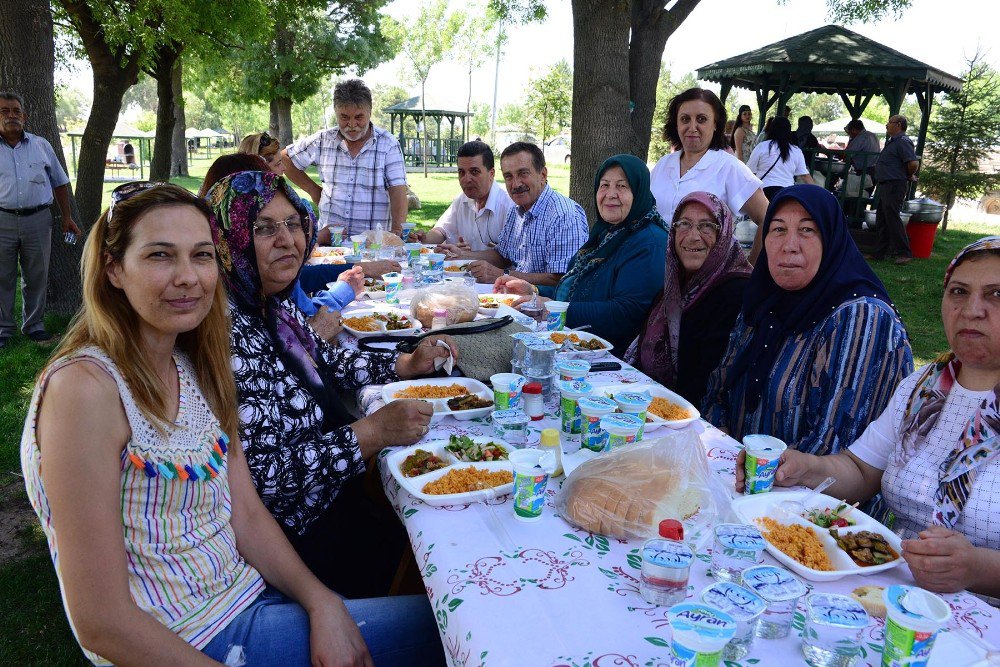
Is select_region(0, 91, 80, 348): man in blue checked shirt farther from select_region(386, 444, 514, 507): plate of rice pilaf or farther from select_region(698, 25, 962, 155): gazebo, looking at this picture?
select_region(698, 25, 962, 155): gazebo

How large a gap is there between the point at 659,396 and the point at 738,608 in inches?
56.4

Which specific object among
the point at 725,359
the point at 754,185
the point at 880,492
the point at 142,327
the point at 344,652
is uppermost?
the point at 754,185

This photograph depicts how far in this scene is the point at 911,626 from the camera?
1.13 meters

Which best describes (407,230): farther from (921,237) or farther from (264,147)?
(921,237)

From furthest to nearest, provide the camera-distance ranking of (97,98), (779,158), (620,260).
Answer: (779,158) < (97,98) < (620,260)

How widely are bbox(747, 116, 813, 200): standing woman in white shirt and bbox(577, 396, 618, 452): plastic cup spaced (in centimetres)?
761

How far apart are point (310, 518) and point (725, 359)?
1907mm

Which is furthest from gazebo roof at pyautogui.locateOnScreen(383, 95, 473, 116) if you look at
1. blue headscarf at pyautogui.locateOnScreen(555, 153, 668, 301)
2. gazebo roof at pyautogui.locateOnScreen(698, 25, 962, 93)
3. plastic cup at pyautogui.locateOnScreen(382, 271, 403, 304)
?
blue headscarf at pyautogui.locateOnScreen(555, 153, 668, 301)

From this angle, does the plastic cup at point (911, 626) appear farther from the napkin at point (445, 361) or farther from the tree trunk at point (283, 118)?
the tree trunk at point (283, 118)

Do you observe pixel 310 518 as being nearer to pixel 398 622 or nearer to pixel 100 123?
pixel 398 622

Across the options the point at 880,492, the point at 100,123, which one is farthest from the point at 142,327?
the point at 100,123

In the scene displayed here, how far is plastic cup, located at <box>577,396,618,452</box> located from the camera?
2100 mm

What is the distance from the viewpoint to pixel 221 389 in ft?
5.98

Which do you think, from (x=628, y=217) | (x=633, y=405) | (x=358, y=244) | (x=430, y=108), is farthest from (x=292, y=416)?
(x=430, y=108)
